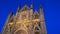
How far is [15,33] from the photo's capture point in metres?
10.5

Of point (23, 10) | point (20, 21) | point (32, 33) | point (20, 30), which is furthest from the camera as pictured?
point (23, 10)

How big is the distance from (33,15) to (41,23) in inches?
51.2

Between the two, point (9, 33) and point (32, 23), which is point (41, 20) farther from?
→ point (9, 33)

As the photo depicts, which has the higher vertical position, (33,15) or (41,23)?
(33,15)

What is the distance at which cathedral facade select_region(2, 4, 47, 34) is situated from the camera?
10.3 metres

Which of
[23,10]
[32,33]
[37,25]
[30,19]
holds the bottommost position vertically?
[32,33]

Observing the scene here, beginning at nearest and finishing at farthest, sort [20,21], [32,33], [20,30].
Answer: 1. [32,33]
2. [20,30]
3. [20,21]

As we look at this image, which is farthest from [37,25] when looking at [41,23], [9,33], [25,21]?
[9,33]

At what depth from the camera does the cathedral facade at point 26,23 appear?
1033 cm

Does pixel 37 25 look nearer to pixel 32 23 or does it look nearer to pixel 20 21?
pixel 32 23

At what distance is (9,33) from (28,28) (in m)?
1.58

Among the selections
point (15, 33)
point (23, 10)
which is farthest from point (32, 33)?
point (23, 10)

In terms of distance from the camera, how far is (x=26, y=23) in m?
11.0

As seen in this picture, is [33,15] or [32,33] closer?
[32,33]
